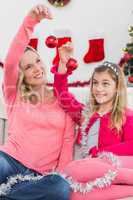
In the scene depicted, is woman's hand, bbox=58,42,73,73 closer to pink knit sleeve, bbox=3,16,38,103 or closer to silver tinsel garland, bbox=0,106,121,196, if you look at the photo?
pink knit sleeve, bbox=3,16,38,103

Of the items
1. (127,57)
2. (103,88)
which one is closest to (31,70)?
(103,88)

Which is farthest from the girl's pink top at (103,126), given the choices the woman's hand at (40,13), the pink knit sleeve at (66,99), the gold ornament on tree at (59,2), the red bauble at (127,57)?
the gold ornament on tree at (59,2)

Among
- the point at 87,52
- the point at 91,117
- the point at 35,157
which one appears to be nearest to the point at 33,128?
the point at 35,157

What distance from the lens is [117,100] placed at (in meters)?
1.87

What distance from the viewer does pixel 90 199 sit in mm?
1493

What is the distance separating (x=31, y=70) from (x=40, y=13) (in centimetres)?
27

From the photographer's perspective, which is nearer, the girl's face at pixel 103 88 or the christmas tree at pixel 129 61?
the girl's face at pixel 103 88

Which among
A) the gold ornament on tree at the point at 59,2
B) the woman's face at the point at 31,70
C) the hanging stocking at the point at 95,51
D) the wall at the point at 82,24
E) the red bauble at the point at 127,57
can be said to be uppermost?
the gold ornament on tree at the point at 59,2

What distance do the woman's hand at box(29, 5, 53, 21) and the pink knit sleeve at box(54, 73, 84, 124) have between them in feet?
0.89

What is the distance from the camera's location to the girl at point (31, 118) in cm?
184

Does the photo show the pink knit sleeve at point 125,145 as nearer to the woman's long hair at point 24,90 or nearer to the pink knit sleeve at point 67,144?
the pink knit sleeve at point 67,144

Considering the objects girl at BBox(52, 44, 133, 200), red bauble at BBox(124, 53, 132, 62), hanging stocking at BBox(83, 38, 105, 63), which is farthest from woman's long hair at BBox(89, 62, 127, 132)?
hanging stocking at BBox(83, 38, 105, 63)

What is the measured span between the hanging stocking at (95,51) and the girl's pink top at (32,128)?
1.49m

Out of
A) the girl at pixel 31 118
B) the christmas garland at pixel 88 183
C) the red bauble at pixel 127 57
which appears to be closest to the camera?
the christmas garland at pixel 88 183
